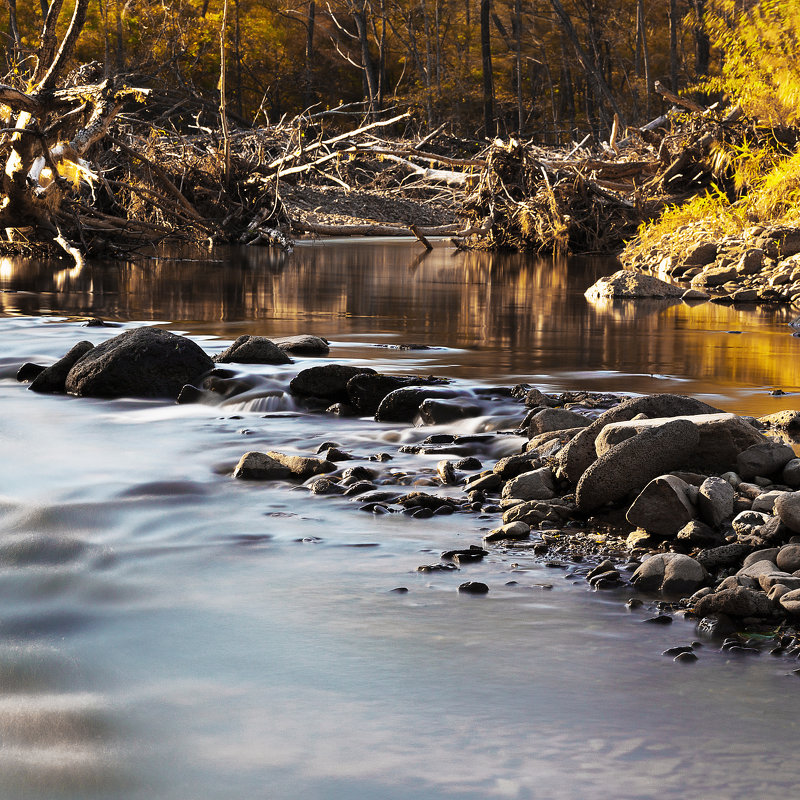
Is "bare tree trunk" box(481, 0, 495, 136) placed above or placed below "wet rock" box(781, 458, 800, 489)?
above

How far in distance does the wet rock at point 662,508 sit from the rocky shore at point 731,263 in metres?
10.6

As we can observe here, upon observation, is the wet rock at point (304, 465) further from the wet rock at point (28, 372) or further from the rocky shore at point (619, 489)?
the wet rock at point (28, 372)

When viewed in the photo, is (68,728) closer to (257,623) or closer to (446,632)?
(257,623)

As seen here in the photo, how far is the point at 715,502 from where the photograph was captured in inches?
165

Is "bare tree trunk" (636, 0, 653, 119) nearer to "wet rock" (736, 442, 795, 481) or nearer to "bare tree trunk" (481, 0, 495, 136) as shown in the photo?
"bare tree trunk" (481, 0, 495, 136)

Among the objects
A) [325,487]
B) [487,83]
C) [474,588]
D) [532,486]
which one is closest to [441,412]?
[325,487]

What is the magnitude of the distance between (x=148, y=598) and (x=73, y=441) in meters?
2.62

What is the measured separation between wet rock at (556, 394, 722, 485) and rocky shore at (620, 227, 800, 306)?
9.48 m

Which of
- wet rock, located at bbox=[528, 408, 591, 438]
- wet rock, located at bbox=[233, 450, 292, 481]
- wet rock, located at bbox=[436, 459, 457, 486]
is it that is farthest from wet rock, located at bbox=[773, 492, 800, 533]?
wet rock, located at bbox=[233, 450, 292, 481]

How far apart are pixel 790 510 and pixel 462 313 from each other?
8.98 m

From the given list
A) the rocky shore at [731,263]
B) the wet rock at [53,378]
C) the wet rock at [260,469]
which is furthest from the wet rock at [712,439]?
the rocky shore at [731,263]

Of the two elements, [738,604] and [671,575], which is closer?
[738,604]

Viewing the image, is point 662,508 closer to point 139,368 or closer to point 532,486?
point 532,486

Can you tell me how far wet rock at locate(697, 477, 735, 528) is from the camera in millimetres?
4180
